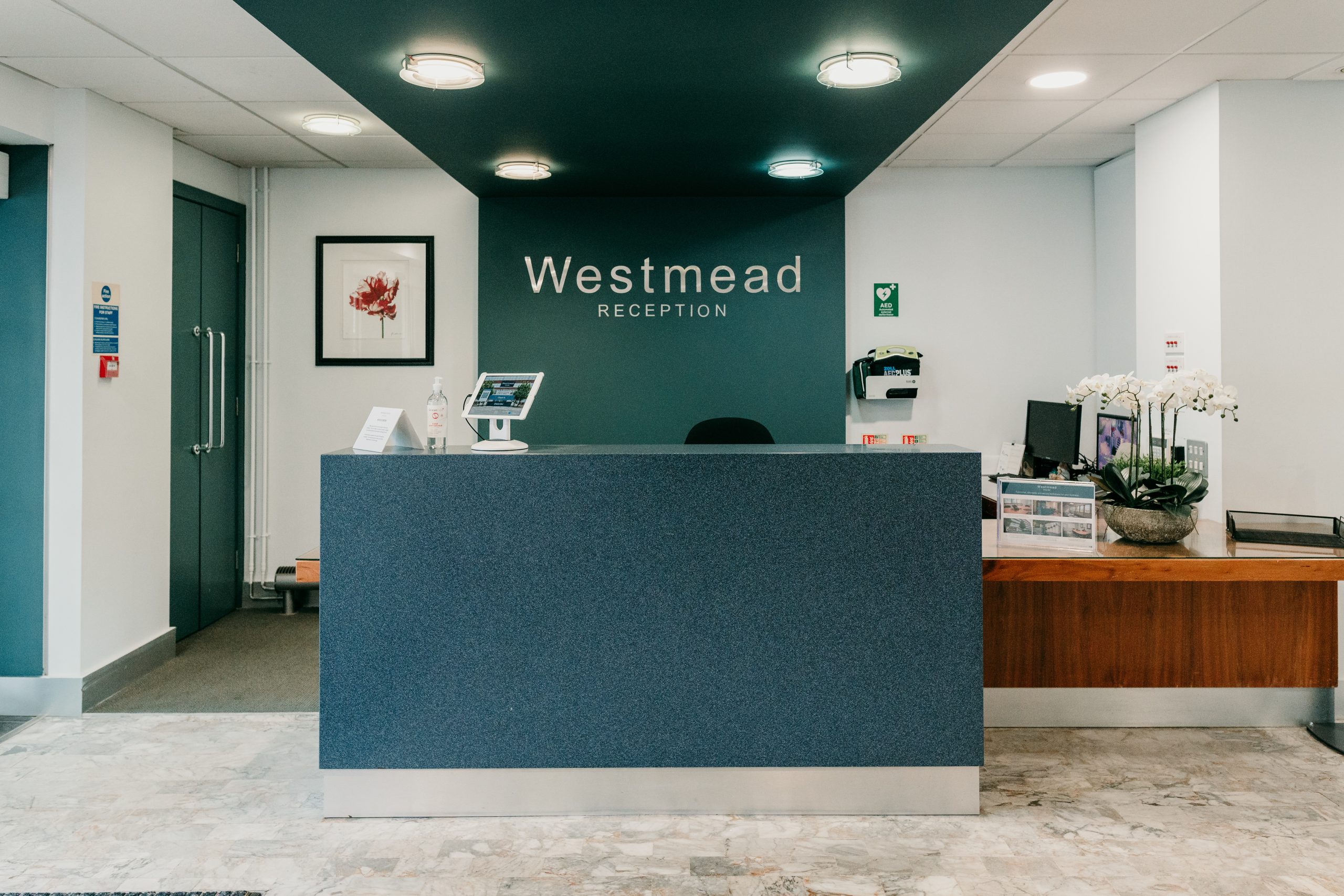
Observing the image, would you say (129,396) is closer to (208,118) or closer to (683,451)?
(208,118)

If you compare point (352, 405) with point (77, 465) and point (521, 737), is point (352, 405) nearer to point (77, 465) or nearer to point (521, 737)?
point (77, 465)

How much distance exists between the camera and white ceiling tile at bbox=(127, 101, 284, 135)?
420 centimetres

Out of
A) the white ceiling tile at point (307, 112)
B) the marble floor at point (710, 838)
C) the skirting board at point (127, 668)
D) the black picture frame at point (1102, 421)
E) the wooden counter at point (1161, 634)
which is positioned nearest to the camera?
the marble floor at point (710, 838)

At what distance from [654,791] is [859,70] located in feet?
7.91

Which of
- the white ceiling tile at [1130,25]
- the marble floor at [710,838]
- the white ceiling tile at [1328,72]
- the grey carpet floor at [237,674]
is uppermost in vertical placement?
the white ceiling tile at [1328,72]

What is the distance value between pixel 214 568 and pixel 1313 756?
17.7 feet

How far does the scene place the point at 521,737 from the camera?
2.79 metres

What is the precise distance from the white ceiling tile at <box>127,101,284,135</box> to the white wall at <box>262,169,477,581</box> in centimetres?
80

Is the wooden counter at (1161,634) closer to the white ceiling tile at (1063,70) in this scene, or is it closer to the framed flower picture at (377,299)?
the white ceiling tile at (1063,70)

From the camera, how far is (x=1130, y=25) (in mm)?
3266

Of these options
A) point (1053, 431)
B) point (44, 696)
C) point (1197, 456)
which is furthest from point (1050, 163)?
point (44, 696)

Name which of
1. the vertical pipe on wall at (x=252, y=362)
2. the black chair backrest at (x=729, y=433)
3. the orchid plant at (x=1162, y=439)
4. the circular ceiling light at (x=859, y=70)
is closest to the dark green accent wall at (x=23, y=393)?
the vertical pipe on wall at (x=252, y=362)

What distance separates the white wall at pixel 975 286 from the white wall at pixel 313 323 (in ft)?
7.74

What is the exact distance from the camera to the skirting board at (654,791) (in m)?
2.82
